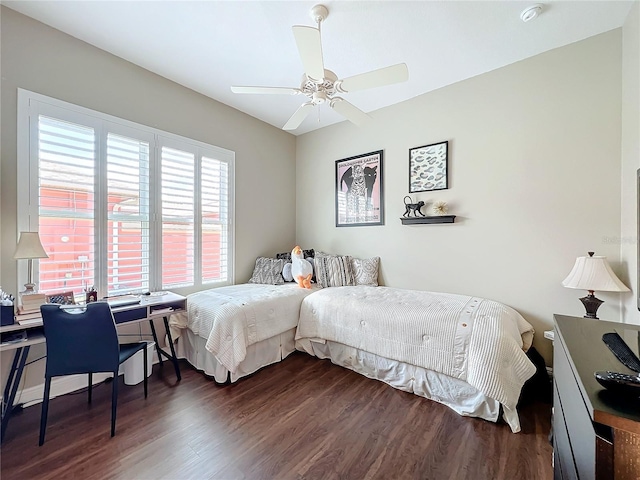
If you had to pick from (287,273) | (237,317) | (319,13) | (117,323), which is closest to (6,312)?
(117,323)

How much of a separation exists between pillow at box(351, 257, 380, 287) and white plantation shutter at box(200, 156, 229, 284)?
5.54 ft

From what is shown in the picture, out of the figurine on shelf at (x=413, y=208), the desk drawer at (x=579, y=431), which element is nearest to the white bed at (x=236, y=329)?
the figurine on shelf at (x=413, y=208)

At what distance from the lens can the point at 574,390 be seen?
89 cm

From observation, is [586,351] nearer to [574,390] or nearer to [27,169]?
[574,390]

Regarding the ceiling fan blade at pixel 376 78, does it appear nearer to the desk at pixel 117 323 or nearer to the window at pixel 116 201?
the window at pixel 116 201

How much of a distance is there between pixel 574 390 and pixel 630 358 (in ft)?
0.70

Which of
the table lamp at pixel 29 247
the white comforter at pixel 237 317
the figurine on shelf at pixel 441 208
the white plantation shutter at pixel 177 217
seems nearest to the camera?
the table lamp at pixel 29 247

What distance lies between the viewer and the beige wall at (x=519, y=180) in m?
2.24

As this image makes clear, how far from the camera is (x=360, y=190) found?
3.72 m

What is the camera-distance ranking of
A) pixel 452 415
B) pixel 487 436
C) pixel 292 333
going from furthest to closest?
1. pixel 292 333
2. pixel 452 415
3. pixel 487 436

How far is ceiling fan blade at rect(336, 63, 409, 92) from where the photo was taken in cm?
179

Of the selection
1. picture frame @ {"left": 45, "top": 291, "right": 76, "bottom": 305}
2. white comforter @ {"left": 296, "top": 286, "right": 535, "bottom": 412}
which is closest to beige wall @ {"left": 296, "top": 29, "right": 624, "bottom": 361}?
white comforter @ {"left": 296, "top": 286, "right": 535, "bottom": 412}

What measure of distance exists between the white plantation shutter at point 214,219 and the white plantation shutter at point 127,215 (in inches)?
24.6

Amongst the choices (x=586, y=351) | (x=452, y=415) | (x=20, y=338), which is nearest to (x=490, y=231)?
(x=452, y=415)
